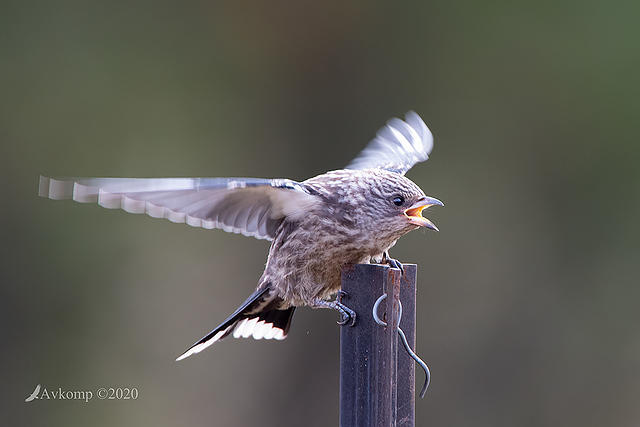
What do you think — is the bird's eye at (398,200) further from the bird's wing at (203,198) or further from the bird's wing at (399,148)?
the bird's wing at (399,148)

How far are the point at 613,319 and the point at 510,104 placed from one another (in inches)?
95.4

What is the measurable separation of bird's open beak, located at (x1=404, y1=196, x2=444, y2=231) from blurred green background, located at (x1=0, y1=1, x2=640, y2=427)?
4.01m

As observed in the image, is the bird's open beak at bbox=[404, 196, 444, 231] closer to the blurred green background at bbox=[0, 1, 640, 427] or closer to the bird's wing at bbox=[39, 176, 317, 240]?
the bird's wing at bbox=[39, 176, 317, 240]

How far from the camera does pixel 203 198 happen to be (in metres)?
3.63

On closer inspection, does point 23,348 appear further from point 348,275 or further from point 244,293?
point 348,275

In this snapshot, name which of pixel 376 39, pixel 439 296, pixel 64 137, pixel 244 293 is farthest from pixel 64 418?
pixel 376 39

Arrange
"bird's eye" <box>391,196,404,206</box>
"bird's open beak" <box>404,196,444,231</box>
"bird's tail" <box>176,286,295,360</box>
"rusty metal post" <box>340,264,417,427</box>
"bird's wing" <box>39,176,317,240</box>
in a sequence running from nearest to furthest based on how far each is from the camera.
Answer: "rusty metal post" <box>340,264,417,427</box> < "bird's wing" <box>39,176,317,240</box> < "bird's open beak" <box>404,196,444,231</box> < "bird's eye" <box>391,196,404,206</box> < "bird's tail" <box>176,286,295,360</box>

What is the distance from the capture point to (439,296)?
8.12 metres

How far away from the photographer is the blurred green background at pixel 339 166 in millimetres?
7605

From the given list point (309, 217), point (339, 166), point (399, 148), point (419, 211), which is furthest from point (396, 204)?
point (339, 166)

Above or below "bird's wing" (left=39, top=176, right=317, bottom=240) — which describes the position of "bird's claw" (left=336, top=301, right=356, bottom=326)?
below

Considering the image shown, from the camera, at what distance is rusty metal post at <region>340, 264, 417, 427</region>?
2.90 metres

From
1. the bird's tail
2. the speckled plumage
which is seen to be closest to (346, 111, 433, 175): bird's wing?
the speckled plumage

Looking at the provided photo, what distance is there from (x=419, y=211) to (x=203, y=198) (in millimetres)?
990
